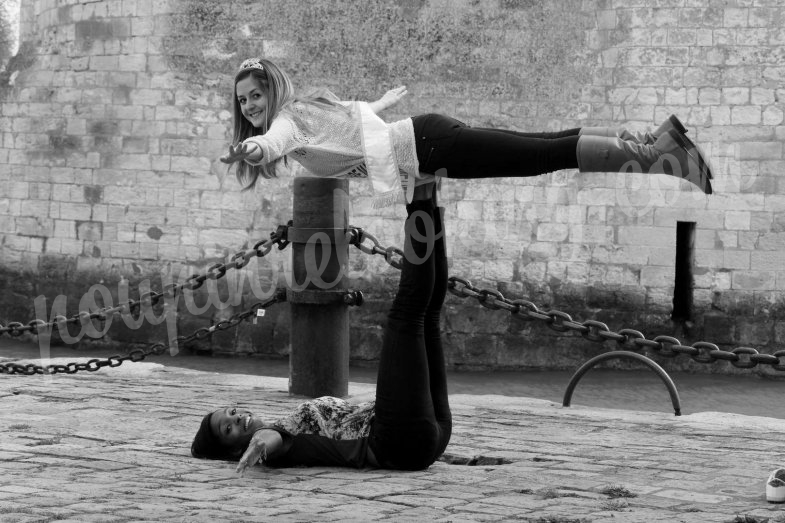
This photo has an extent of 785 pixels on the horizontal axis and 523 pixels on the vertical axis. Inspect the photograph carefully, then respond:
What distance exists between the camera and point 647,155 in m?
4.52

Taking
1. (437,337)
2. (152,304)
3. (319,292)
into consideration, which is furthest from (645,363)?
(152,304)

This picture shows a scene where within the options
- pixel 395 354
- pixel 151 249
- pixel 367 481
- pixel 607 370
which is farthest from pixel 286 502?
pixel 151 249

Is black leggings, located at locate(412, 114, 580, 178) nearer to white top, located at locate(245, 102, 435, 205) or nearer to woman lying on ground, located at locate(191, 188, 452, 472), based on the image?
white top, located at locate(245, 102, 435, 205)

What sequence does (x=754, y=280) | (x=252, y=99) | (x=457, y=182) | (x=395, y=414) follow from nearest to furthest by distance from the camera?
(x=395, y=414) < (x=252, y=99) < (x=754, y=280) < (x=457, y=182)

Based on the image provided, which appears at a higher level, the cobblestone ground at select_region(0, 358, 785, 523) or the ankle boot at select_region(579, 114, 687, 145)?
the ankle boot at select_region(579, 114, 687, 145)

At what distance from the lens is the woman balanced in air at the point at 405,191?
15.1 feet

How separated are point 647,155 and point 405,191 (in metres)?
1.01

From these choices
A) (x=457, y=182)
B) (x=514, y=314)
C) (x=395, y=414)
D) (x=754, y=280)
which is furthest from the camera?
(x=457, y=182)

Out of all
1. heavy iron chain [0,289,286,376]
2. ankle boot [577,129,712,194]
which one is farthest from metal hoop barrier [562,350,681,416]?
ankle boot [577,129,712,194]

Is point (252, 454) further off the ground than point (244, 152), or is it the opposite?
point (244, 152)

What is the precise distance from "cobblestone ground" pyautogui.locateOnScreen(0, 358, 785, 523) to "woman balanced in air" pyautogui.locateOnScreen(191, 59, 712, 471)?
114mm

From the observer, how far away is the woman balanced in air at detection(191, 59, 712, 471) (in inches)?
182

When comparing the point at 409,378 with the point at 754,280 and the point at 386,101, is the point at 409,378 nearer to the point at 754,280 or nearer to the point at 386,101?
the point at 386,101

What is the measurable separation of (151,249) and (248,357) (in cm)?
165
